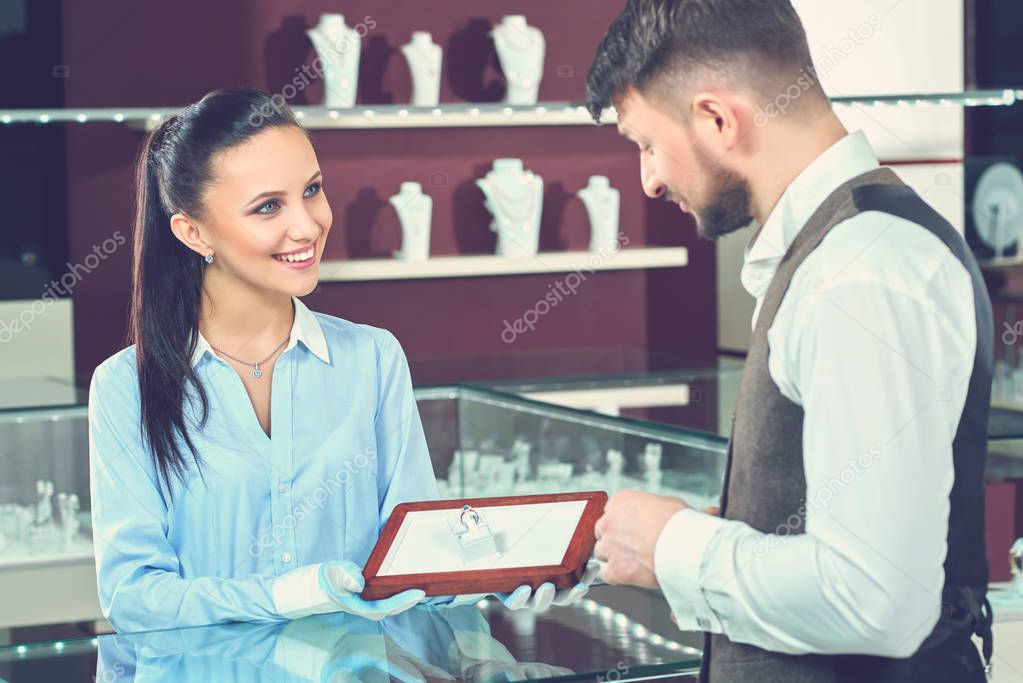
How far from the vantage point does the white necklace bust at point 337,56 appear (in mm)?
4555

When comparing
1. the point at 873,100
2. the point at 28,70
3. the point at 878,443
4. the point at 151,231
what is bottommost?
the point at 878,443

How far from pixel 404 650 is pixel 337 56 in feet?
11.4

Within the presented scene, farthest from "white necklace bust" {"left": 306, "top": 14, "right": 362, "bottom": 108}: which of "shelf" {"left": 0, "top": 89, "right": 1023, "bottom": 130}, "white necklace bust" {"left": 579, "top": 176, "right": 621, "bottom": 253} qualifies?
"white necklace bust" {"left": 579, "top": 176, "right": 621, "bottom": 253}

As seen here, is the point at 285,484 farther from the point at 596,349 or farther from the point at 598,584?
the point at 596,349

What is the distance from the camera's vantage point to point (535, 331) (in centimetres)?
526

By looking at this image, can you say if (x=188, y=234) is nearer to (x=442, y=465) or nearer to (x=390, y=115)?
(x=442, y=465)

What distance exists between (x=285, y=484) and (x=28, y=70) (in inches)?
129

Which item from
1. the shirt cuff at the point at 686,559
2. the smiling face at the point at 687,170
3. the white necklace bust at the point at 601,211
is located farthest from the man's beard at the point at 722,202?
the white necklace bust at the point at 601,211

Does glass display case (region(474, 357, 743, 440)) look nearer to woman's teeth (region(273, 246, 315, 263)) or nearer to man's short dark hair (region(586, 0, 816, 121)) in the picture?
woman's teeth (region(273, 246, 315, 263))

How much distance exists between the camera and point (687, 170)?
1.12 m

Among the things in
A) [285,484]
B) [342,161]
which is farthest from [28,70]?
[285,484]

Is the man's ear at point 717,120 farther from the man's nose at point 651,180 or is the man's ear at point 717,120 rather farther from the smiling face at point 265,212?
the smiling face at point 265,212

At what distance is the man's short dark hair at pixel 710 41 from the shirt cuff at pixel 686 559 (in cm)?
35

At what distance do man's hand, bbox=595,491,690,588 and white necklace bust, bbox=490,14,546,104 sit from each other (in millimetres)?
3809
